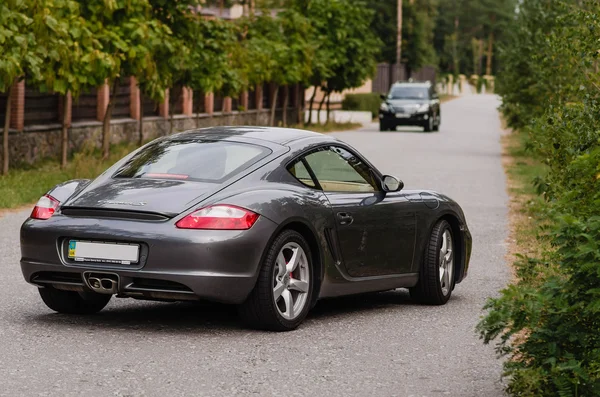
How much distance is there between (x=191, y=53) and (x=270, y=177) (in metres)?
20.1

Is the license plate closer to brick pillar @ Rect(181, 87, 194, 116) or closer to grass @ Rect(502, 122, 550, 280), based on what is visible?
grass @ Rect(502, 122, 550, 280)

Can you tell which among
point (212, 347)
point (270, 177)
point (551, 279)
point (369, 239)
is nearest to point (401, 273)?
point (369, 239)

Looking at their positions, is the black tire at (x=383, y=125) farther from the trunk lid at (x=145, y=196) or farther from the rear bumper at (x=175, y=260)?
the rear bumper at (x=175, y=260)

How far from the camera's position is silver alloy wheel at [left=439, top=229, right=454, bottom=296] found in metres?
10.1

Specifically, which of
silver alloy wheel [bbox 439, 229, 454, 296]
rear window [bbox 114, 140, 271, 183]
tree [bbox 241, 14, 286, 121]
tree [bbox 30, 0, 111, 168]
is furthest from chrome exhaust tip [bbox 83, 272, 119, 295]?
tree [bbox 241, 14, 286, 121]

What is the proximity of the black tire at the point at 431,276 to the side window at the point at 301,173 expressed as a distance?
4.41 ft

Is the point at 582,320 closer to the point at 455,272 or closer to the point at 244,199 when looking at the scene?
the point at 244,199

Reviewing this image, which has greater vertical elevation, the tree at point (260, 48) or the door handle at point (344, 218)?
the tree at point (260, 48)

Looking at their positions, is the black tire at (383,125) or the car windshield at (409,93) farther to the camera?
the car windshield at (409,93)

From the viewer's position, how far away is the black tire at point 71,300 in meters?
8.77

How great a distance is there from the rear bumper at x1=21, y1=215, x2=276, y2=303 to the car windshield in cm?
4218

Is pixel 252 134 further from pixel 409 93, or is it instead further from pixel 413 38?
pixel 413 38

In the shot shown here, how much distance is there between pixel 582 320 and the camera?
19.4ft

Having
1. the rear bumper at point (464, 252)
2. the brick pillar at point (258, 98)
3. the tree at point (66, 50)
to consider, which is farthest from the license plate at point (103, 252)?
the brick pillar at point (258, 98)
